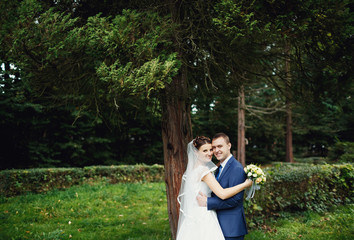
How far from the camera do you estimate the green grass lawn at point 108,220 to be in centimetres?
561

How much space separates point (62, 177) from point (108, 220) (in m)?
4.88

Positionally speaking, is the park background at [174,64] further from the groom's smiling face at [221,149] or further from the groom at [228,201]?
the groom at [228,201]

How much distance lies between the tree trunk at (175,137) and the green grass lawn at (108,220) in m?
1.07

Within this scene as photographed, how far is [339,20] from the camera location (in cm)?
420

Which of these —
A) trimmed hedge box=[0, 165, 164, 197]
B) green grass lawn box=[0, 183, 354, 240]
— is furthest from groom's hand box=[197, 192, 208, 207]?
trimmed hedge box=[0, 165, 164, 197]

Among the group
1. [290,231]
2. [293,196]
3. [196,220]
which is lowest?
[290,231]

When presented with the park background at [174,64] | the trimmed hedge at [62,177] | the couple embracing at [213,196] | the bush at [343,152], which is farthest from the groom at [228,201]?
the bush at [343,152]

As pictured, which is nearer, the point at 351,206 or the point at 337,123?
the point at 351,206

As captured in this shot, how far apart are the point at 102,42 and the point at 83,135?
1607 centimetres

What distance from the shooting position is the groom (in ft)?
10.9

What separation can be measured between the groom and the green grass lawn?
2532 millimetres

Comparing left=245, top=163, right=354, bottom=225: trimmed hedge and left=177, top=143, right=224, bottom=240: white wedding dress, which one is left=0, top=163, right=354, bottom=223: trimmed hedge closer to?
left=245, top=163, right=354, bottom=225: trimmed hedge

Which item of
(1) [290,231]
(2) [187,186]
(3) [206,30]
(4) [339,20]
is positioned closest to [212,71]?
(3) [206,30]

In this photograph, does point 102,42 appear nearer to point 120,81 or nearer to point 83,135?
point 120,81
